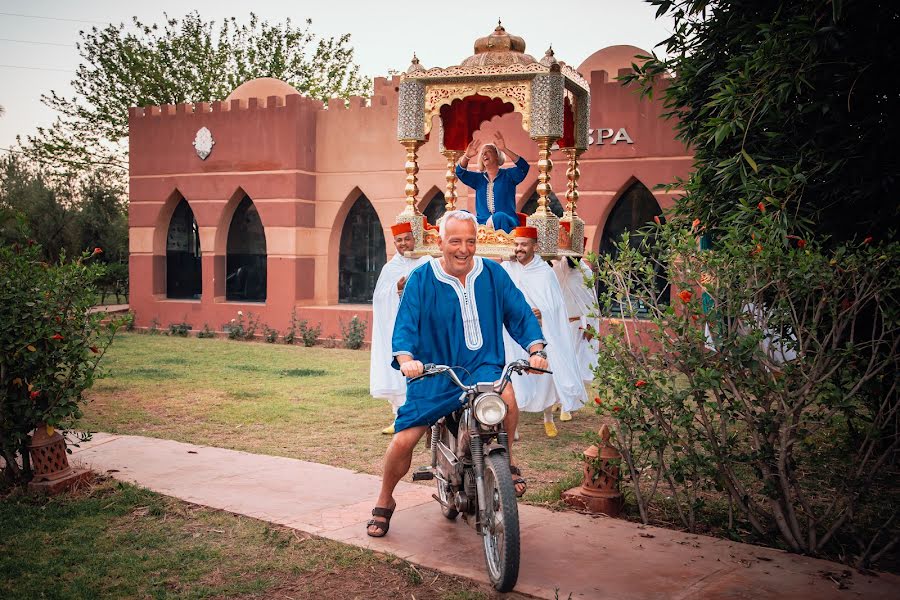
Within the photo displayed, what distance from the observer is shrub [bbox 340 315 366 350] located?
16.0 metres

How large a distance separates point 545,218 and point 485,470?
16.0ft

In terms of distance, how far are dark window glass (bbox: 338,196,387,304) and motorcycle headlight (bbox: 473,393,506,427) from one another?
1345 centimetres

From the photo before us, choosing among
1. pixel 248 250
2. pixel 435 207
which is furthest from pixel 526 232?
pixel 248 250

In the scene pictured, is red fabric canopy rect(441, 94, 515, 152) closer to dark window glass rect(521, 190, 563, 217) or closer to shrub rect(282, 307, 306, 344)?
dark window glass rect(521, 190, 563, 217)

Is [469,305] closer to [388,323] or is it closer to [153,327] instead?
[388,323]

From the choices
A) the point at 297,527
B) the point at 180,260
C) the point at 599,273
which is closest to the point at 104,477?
the point at 297,527

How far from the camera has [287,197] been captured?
16969 millimetres

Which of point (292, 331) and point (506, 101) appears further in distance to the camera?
point (292, 331)

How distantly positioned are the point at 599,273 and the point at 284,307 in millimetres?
12823

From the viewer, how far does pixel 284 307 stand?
17.1 metres

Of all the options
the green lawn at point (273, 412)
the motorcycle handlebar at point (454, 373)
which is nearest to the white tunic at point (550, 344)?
the green lawn at point (273, 412)

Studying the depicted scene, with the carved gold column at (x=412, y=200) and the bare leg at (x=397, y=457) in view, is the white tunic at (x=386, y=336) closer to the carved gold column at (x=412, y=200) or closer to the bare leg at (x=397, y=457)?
the carved gold column at (x=412, y=200)

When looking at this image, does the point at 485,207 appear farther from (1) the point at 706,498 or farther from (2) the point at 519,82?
(1) the point at 706,498

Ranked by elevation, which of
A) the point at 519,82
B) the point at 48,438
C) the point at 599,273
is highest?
the point at 519,82
